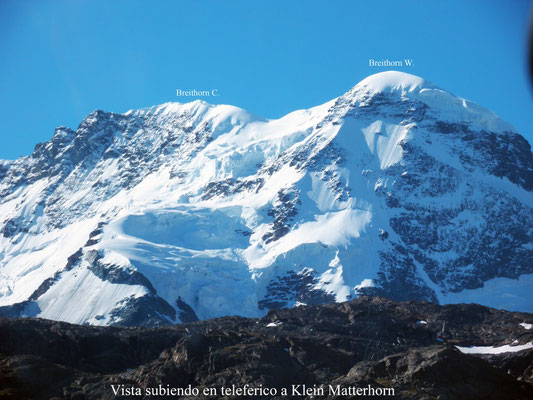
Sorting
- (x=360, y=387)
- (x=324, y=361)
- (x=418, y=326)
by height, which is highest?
(x=418, y=326)

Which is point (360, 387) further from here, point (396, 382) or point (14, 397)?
point (14, 397)

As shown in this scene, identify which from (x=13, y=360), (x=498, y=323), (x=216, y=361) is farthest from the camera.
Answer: (x=498, y=323)

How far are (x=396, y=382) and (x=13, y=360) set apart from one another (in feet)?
141

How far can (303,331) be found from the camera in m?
161

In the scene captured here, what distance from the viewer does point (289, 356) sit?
129 m

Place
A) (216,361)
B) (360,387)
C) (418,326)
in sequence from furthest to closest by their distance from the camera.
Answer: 1. (418,326)
2. (216,361)
3. (360,387)

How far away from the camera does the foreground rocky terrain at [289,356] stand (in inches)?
3944

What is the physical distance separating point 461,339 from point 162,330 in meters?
45.9

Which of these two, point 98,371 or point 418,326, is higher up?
point 418,326

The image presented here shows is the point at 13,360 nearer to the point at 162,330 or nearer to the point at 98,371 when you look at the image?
the point at 98,371

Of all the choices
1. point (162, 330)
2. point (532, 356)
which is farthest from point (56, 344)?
point (532, 356)

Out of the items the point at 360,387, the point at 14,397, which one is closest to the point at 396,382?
the point at 360,387

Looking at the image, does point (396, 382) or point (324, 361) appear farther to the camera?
point (324, 361)

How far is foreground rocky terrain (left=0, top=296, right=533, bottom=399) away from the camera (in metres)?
100
